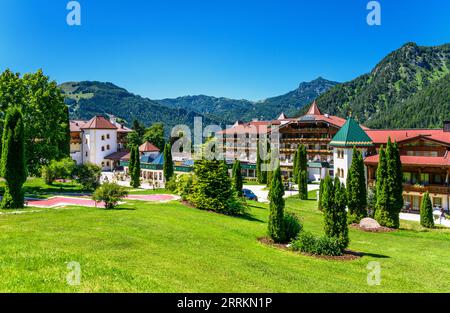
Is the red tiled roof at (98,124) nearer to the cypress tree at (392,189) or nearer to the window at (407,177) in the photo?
the window at (407,177)

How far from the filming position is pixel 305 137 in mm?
69438

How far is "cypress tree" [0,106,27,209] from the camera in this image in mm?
26891

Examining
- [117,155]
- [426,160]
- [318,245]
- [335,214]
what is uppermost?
[117,155]

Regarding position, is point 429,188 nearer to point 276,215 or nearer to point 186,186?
point 186,186

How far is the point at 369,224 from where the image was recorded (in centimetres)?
2998

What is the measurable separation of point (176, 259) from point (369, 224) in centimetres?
2068

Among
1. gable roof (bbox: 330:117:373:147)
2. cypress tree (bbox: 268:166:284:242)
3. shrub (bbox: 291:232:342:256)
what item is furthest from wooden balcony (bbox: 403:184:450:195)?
cypress tree (bbox: 268:166:284:242)

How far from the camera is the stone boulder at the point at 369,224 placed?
97.6 ft

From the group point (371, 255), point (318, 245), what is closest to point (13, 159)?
point (318, 245)

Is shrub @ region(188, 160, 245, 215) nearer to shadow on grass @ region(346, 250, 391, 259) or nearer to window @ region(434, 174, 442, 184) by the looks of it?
shadow on grass @ region(346, 250, 391, 259)

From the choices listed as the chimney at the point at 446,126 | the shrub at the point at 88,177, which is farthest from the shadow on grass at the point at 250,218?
the chimney at the point at 446,126

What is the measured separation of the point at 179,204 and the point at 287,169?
1604 inches
